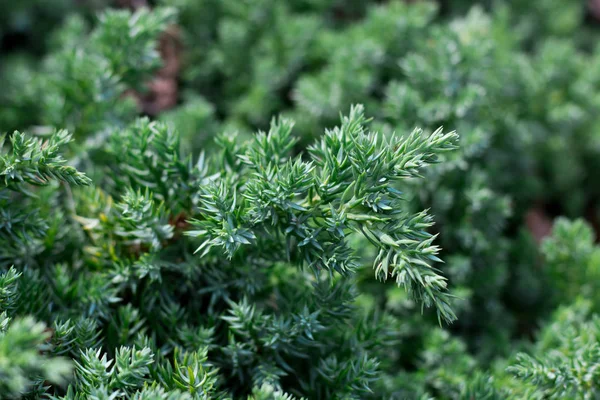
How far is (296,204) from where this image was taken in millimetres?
1111

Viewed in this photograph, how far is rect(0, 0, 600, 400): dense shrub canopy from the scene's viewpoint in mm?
1113

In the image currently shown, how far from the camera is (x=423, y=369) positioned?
155 cm

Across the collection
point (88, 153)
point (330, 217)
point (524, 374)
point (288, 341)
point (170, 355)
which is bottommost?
point (170, 355)

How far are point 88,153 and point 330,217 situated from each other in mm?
819

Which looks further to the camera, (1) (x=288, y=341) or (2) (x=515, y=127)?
(2) (x=515, y=127)

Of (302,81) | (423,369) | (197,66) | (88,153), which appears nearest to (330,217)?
(423,369)

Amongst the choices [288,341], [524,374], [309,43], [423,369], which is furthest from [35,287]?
[309,43]

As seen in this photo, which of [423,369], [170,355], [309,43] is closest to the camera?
[170,355]

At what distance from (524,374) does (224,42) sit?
153cm

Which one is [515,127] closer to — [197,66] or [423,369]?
[423,369]

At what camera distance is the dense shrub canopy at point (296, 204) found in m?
1.11

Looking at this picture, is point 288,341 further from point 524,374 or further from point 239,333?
point 524,374

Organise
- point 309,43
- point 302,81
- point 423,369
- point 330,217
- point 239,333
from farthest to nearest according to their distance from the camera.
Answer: point 309,43, point 302,81, point 423,369, point 239,333, point 330,217

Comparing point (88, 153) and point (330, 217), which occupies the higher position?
point (330, 217)
